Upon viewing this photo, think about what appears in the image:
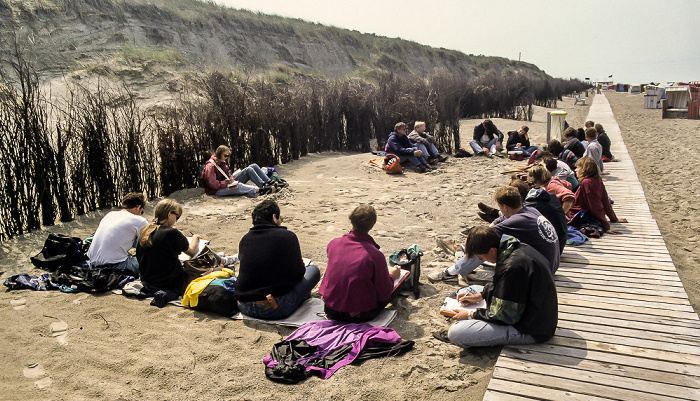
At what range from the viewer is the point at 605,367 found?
2.76 m

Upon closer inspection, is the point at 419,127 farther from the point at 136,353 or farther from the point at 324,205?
the point at 136,353

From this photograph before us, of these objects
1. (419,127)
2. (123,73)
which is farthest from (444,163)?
(123,73)

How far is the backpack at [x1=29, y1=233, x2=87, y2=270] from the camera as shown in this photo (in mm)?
4594

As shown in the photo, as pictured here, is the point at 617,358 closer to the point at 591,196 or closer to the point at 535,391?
the point at 535,391

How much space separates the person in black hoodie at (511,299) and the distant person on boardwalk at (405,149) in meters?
6.70

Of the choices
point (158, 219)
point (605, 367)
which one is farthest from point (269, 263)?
point (605, 367)

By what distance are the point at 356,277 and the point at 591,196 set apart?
10.7 feet

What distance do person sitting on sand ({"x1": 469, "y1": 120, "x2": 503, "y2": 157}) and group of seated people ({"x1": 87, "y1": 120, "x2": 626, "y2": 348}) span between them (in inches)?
238

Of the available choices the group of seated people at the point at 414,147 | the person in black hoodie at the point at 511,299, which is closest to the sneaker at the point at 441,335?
the person in black hoodie at the point at 511,299

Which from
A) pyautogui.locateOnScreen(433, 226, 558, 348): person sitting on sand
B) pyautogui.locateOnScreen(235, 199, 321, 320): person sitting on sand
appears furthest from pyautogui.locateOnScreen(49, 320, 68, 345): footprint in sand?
pyautogui.locateOnScreen(433, 226, 558, 348): person sitting on sand

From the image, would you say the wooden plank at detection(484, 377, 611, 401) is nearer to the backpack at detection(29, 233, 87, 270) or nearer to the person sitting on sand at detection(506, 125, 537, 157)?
the backpack at detection(29, 233, 87, 270)

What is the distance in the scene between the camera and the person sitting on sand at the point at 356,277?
3422mm

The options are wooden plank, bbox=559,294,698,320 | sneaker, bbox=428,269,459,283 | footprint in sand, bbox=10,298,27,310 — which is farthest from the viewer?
sneaker, bbox=428,269,459,283

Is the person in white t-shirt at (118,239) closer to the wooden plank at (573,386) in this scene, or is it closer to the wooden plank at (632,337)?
the wooden plank at (573,386)
